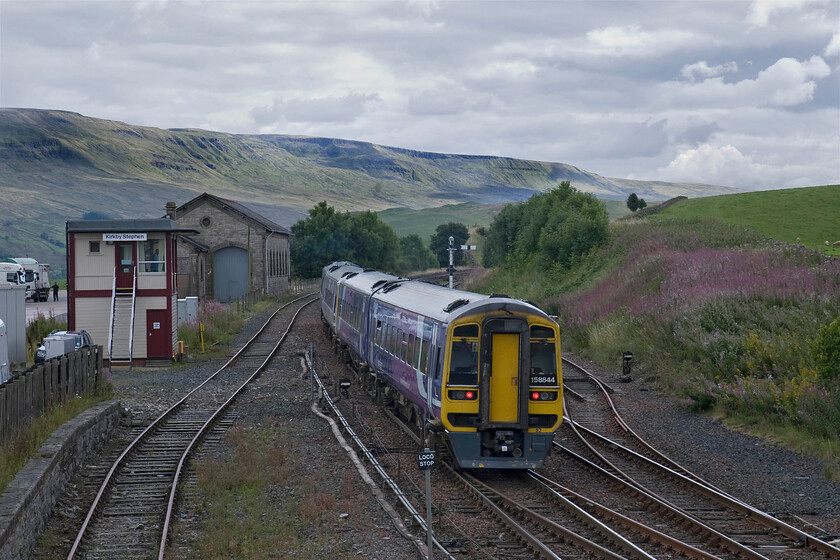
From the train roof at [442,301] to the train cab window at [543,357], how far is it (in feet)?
1.00

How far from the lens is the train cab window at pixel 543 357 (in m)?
14.0

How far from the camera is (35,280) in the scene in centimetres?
5816

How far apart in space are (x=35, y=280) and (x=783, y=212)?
47.5 metres

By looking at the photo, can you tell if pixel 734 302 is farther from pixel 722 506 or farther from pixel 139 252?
pixel 139 252

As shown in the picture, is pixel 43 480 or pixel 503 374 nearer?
pixel 43 480

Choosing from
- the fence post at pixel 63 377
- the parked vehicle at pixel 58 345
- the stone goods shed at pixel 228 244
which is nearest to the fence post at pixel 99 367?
the fence post at pixel 63 377

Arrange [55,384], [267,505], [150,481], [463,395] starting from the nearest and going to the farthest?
[267,505]
[463,395]
[150,481]
[55,384]

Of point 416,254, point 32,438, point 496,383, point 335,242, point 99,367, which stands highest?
point 335,242

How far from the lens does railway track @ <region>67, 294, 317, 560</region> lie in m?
11.1

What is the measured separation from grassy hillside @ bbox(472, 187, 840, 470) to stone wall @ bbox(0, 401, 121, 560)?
12.0 metres

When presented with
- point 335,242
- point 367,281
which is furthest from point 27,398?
point 335,242

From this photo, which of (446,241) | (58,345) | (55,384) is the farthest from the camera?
(446,241)

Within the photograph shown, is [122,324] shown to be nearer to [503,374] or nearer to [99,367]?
[99,367]

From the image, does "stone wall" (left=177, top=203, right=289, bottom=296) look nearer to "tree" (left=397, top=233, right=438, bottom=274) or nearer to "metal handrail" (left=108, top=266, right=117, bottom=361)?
"metal handrail" (left=108, top=266, right=117, bottom=361)
